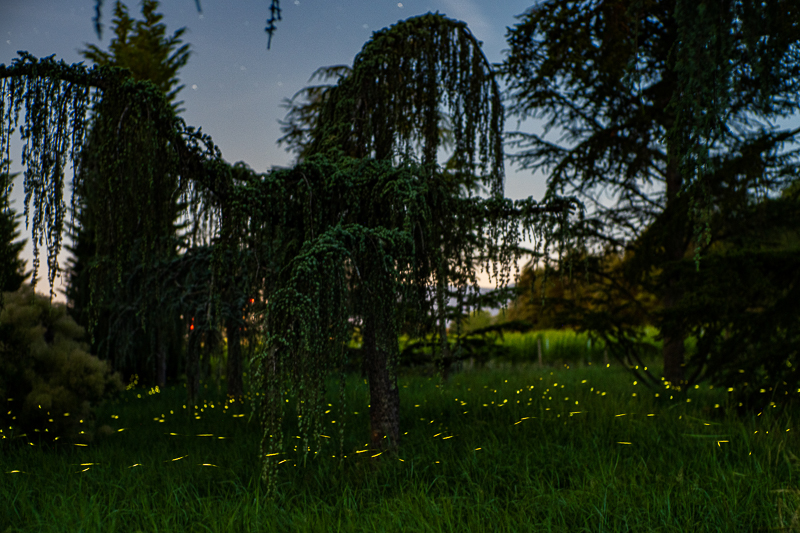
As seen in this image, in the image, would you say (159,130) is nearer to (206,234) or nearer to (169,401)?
(206,234)

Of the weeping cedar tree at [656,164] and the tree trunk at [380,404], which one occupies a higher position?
the weeping cedar tree at [656,164]

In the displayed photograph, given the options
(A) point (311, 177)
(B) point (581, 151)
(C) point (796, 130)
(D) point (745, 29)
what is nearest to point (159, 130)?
(A) point (311, 177)

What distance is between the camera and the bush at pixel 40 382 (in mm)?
6727

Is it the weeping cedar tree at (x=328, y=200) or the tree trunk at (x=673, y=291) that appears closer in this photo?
the weeping cedar tree at (x=328, y=200)

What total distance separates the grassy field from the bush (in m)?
0.46

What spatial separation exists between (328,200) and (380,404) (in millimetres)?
2191

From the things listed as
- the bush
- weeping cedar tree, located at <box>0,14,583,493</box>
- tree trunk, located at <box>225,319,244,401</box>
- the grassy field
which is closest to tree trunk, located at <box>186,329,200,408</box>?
tree trunk, located at <box>225,319,244,401</box>

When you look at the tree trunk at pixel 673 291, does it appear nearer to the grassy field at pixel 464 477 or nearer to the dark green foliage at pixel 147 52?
the grassy field at pixel 464 477

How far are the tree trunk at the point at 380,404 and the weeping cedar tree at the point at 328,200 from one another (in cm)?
1

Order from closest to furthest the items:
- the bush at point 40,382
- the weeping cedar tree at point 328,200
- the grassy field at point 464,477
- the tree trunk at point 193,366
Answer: the weeping cedar tree at point 328,200, the grassy field at point 464,477, the bush at point 40,382, the tree trunk at point 193,366

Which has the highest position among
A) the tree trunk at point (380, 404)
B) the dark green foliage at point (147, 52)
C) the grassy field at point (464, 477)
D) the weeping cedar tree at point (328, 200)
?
the dark green foliage at point (147, 52)

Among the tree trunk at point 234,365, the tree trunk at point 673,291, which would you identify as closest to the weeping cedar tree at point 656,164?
the tree trunk at point 673,291

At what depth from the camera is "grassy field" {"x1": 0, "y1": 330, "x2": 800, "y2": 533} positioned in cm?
405

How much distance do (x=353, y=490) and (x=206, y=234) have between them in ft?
8.91
